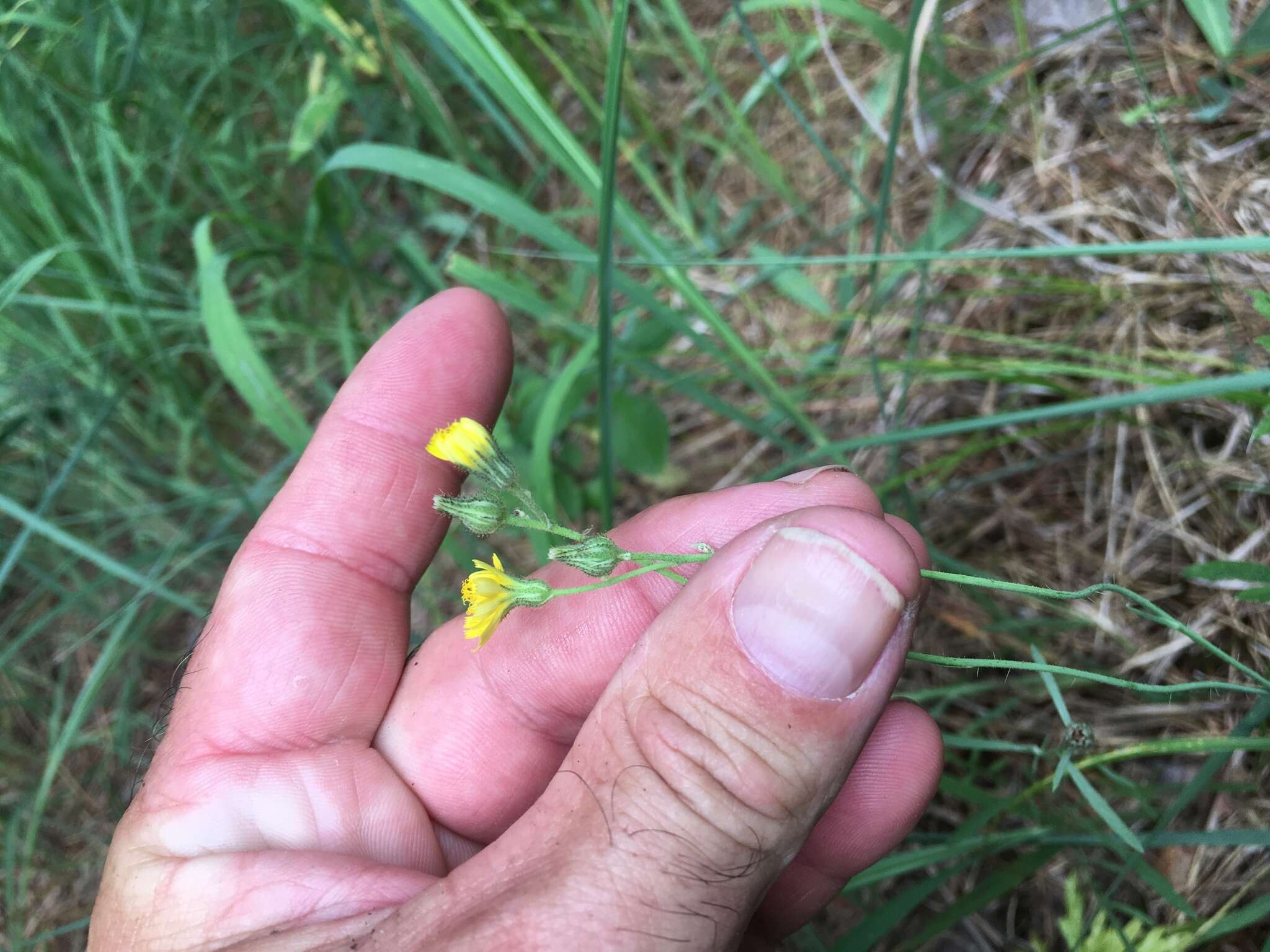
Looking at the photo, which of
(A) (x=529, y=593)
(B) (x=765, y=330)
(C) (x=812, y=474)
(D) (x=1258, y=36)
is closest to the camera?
(A) (x=529, y=593)

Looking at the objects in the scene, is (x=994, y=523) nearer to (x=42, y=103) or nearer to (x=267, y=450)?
(x=267, y=450)

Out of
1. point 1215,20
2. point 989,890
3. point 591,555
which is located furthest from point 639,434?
point 1215,20

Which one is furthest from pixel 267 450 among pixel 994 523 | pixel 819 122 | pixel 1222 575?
pixel 1222 575

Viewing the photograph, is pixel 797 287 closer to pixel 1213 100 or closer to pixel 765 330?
pixel 765 330

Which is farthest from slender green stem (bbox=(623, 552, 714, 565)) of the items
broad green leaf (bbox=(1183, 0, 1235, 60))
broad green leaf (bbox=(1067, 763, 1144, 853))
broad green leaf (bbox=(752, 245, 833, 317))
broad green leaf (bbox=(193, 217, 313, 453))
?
broad green leaf (bbox=(1183, 0, 1235, 60))

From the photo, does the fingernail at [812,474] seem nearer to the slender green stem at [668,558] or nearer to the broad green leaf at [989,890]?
the slender green stem at [668,558]

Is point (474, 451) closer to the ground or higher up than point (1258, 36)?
higher up
